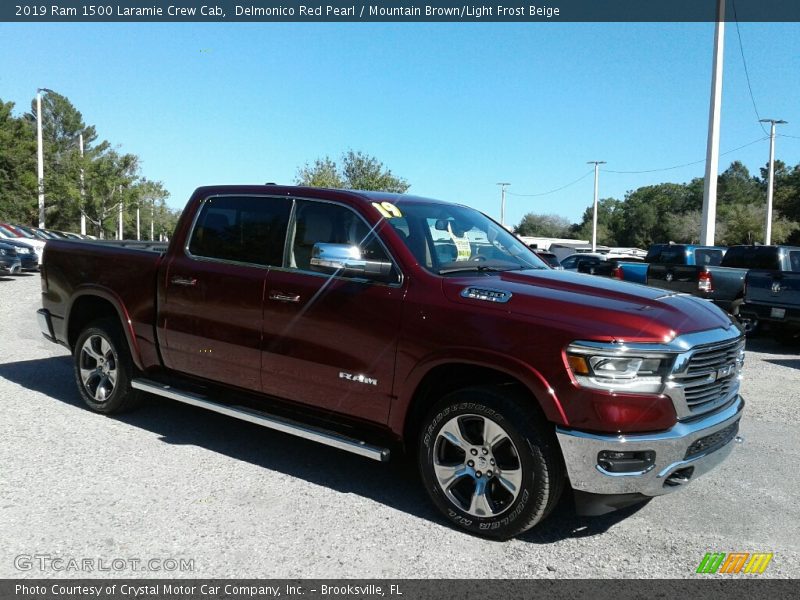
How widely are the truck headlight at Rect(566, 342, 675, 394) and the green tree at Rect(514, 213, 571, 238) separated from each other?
13236cm

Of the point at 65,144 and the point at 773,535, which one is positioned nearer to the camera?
the point at 773,535

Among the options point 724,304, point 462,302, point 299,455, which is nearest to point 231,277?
point 299,455

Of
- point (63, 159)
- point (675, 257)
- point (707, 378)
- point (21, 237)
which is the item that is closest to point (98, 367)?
point (707, 378)

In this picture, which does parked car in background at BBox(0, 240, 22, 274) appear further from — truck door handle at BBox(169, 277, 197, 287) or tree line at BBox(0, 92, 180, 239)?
tree line at BBox(0, 92, 180, 239)

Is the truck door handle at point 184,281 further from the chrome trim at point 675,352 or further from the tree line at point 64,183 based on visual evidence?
the tree line at point 64,183

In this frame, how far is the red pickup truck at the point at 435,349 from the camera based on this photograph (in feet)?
11.1

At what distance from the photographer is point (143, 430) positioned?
5.48m

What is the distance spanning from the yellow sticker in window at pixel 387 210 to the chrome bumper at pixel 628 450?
69.4 inches

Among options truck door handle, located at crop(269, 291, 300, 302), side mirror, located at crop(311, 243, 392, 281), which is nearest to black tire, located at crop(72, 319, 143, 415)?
truck door handle, located at crop(269, 291, 300, 302)

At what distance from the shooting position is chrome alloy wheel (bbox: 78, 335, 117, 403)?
570 cm

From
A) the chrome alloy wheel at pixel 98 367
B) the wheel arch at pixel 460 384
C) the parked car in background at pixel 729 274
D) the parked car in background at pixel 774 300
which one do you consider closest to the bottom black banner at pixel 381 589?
the wheel arch at pixel 460 384

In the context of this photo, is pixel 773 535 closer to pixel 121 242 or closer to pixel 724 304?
pixel 121 242

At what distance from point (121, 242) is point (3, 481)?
287 cm

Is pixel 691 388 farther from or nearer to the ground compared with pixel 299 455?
farther from the ground
